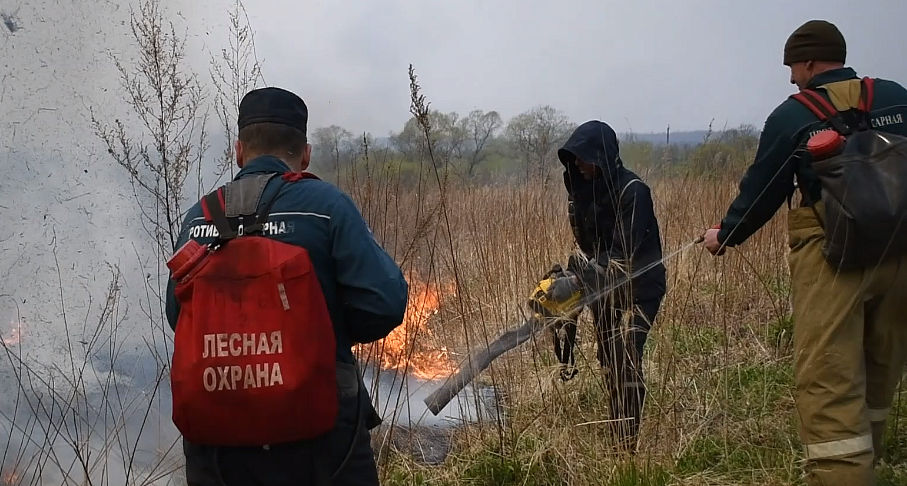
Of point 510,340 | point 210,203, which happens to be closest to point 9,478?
point 210,203

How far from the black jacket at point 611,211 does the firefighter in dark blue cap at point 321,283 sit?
1.84 m

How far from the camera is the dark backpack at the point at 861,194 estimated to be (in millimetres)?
2410

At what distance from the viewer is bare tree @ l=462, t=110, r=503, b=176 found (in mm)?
5324

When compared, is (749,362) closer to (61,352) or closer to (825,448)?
(825,448)

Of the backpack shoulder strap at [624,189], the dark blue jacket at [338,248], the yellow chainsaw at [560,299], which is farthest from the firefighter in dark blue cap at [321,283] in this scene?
the backpack shoulder strap at [624,189]

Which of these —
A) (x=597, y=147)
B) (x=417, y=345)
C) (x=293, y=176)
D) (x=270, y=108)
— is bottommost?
(x=417, y=345)

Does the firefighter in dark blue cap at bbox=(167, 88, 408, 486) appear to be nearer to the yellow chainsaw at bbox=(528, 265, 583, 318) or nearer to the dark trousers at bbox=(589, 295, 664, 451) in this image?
the dark trousers at bbox=(589, 295, 664, 451)

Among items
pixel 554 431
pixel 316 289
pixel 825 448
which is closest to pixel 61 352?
pixel 554 431

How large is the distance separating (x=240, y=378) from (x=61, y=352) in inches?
145

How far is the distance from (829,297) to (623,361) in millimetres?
1022

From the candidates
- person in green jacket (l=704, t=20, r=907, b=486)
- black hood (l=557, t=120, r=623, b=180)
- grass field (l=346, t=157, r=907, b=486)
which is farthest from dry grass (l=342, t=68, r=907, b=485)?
black hood (l=557, t=120, r=623, b=180)

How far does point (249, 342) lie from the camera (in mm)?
1614

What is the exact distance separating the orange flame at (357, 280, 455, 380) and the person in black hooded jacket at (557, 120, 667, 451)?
910 mm

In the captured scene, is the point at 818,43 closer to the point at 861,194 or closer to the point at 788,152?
the point at 788,152
